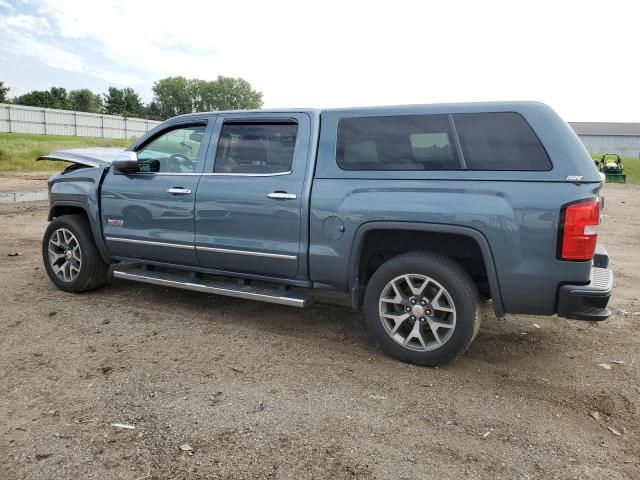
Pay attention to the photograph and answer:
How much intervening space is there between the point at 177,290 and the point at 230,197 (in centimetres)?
178

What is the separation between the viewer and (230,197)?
445 cm

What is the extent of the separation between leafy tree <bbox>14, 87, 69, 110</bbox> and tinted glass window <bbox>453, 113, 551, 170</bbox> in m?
93.8

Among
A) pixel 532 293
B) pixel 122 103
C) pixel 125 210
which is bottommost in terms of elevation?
pixel 532 293

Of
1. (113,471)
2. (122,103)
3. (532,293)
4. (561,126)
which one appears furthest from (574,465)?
(122,103)

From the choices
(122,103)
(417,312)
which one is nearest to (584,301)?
(417,312)

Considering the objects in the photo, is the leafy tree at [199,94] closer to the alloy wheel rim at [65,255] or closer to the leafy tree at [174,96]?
the leafy tree at [174,96]

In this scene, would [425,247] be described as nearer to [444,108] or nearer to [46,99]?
[444,108]

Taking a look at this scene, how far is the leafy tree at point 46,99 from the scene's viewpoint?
275ft

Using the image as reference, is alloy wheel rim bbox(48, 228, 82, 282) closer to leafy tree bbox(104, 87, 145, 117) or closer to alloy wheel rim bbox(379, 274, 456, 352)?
alloy wheel rim bbox(379, 274, 456, 352)

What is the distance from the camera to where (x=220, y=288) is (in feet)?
14.8

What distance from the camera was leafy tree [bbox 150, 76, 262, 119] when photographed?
127 metres

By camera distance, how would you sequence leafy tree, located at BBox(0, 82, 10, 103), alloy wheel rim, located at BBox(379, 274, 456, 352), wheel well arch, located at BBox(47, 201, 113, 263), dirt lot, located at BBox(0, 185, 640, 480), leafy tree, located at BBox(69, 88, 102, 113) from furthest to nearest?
leafy tree, located at BBox(69, 88, 102, 113)
leafy tree, located at BBox(0, 82, 10, 103)
wheel well arch, located at BBox(47, 201, 113, 263)
alloy wheel rim, located at BBox(379, 274, 456, 352)
dirt lot, located at BBox(0, 185, 640, 480)

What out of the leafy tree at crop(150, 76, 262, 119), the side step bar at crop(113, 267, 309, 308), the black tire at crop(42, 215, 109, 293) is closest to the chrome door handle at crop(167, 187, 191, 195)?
the side step bar at crop(113, 267, 309, 308)

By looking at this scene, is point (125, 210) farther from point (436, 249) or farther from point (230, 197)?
point (436, 249)
